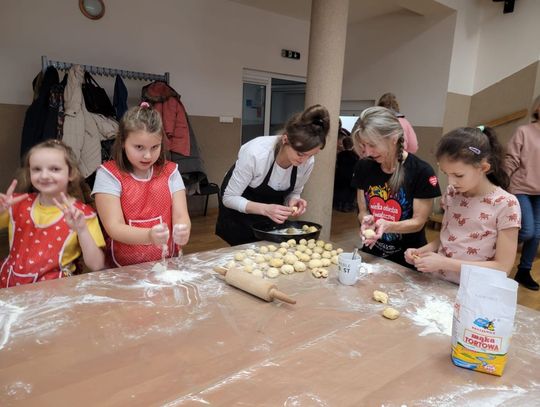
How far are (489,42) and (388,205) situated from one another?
4.11 m

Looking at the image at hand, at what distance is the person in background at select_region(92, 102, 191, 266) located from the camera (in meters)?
1.36

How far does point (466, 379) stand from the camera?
0.83m

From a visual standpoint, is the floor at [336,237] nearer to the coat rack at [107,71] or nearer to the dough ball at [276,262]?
the dough ball at [276,262]

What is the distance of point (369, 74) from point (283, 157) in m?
4.18

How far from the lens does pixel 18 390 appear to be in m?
0.72

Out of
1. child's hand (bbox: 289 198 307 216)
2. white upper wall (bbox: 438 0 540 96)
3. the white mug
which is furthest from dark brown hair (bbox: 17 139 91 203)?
white upper wall (bbox: 438 0 540 96)

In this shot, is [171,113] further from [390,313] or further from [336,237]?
[390,313]

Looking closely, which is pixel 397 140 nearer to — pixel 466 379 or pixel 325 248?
pixel 325 248

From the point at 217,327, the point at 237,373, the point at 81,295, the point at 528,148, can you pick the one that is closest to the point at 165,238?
the point at 81,295

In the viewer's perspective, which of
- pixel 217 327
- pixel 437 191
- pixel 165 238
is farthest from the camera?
pixel 437 191

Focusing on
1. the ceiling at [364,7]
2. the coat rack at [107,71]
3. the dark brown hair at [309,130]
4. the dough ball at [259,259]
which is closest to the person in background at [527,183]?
the dark brown hair at [309,130]

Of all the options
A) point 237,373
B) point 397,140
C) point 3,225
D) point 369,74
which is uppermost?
point 369,74

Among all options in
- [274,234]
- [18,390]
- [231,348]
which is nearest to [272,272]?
[274,234]

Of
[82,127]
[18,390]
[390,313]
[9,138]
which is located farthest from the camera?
[9,138]
